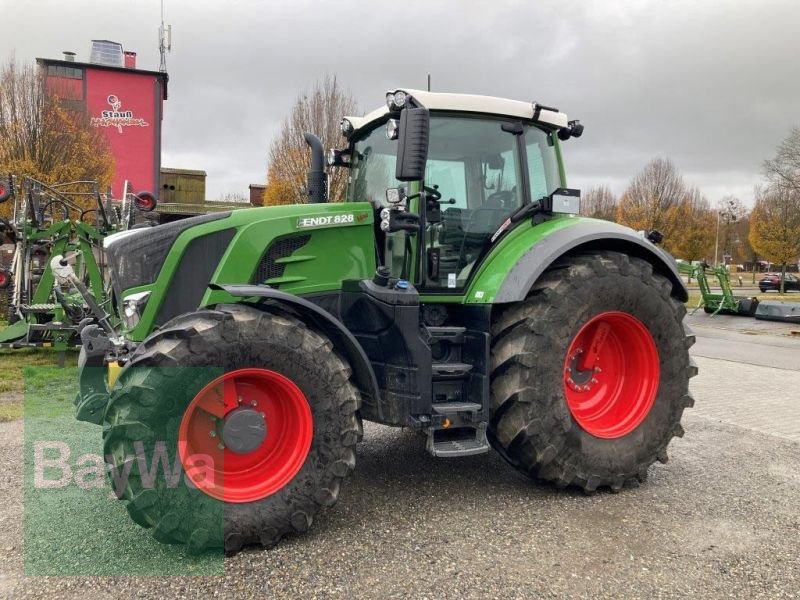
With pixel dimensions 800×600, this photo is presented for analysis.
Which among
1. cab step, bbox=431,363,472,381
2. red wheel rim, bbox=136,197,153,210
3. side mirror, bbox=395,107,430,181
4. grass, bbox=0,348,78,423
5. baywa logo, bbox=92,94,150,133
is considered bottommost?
grass, bbox=0,348,78,423

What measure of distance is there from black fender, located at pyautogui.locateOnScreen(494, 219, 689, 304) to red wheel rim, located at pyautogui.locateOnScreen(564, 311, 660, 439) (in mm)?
514

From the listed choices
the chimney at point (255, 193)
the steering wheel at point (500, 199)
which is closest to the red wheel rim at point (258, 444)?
the steering wheel at point (500, 199)

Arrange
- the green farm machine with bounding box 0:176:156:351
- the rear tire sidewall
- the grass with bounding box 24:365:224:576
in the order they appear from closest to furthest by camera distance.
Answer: the grass with bounding box 24:365:224:576
the rear tire sidewall
the green farm machine with bounding box 0:176:156:351

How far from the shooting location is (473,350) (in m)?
4.09

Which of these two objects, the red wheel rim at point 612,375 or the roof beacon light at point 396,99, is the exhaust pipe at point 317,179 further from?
the red wheel rim at point 612,375

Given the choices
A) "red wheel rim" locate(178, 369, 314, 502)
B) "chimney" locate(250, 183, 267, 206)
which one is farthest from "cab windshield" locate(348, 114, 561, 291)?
"chimney" locate(250, 183, 267, 206)

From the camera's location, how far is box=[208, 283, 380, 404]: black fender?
11.1 ft

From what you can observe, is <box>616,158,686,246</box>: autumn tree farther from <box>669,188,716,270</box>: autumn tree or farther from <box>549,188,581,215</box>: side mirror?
<box>549,188,581,215</box>: side mirror

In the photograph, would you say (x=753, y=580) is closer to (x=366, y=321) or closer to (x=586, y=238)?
(x=586, y=238)

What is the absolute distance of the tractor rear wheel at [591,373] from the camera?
156 inches

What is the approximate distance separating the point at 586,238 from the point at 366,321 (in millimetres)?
1543

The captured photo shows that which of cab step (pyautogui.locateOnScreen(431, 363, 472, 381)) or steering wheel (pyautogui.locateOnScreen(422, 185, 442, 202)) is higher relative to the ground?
steering wheel (pyautogui.locateOnScreen(422, 185, 442, 202))

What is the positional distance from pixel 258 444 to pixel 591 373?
244 centimetres

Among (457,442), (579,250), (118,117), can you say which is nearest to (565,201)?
(579,250)
